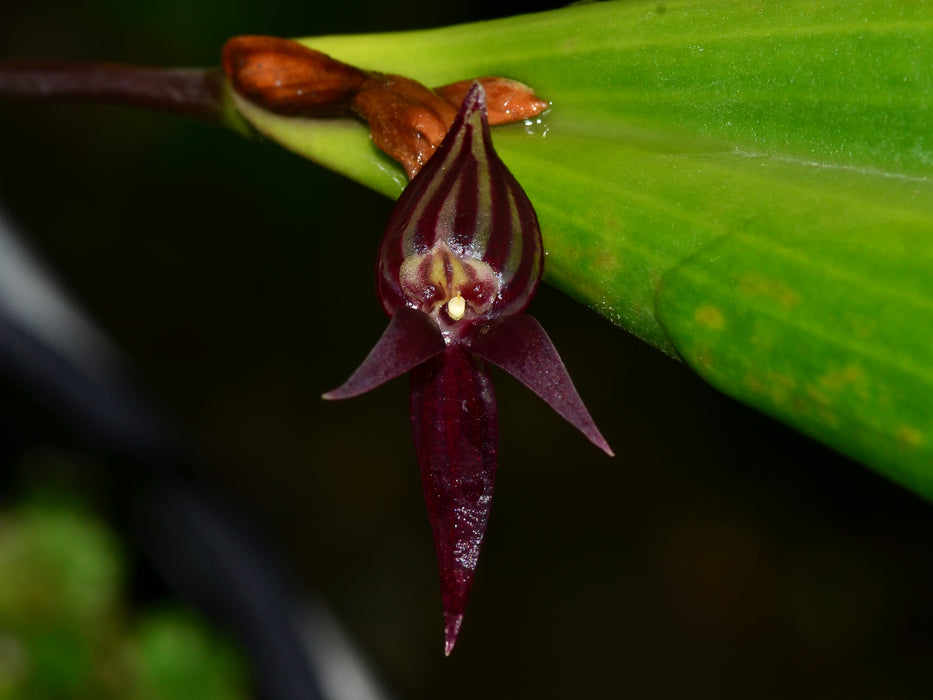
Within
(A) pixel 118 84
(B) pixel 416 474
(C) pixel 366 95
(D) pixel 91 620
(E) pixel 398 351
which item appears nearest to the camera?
(E) pixel 398 351

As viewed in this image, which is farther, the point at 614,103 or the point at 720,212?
the point at 614,103

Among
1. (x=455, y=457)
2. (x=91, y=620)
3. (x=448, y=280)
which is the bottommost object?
(x=91, y=620)

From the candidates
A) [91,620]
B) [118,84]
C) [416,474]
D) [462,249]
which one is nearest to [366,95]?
[462,249]

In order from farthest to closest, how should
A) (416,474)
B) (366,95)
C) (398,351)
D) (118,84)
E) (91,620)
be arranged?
(416,474), (91,620), (118,84), (366,95), (398,351)

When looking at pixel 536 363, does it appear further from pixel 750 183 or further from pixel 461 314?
pixel 750 183

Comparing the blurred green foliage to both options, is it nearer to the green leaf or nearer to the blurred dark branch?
the blurred dark branch

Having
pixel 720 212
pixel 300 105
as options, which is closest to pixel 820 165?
pixel 720 212

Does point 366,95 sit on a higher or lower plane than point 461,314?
higher

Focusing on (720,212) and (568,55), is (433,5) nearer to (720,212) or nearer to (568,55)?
(568,55)
